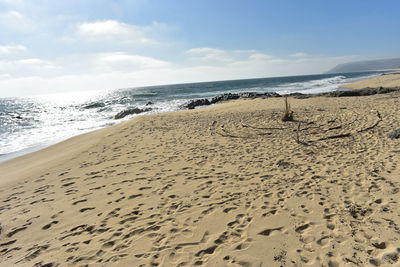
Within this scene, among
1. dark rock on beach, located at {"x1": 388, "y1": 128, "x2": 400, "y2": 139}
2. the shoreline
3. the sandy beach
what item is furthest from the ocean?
dark rock on beach, located at {"x1": 388, "y1": 128, "x2": 400, "y2": 139}

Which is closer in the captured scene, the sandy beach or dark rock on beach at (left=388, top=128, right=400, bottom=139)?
the sandy beach

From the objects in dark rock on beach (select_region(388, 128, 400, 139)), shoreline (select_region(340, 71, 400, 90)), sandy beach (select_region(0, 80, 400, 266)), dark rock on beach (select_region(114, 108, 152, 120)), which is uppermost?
shoreline (select_region(340, 71, 400, 90))

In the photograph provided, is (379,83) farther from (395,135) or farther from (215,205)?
(215,205)

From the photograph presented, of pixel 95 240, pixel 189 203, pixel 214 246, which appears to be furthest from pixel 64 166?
pixel 214 246

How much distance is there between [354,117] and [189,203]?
372 inches

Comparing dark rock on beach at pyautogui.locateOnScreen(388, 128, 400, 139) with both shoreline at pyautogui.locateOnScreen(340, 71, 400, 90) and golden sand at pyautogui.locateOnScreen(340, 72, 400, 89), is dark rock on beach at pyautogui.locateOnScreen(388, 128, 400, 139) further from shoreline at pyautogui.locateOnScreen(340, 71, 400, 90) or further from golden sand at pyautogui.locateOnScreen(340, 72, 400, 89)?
golden sand at pyautogui.locateOnScreen(340, 72, 400, 89)

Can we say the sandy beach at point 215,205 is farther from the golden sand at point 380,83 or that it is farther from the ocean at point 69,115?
the golden sand at point 380,83

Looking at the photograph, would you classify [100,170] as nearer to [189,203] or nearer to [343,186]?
[189,203]

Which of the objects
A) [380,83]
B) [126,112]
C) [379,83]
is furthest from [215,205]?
[379,83]

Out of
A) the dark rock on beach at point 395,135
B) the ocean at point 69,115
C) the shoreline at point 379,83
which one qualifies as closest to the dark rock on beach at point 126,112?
the ocean at point 69,115

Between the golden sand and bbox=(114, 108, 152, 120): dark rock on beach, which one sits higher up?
the golden sand

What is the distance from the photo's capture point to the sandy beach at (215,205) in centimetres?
290

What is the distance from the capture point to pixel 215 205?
13.0ft

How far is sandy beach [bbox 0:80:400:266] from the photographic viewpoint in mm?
2902
